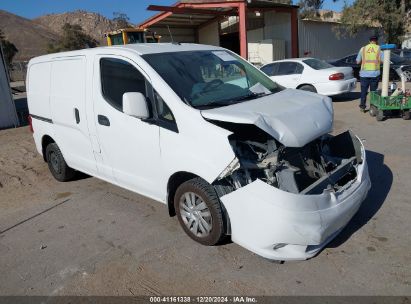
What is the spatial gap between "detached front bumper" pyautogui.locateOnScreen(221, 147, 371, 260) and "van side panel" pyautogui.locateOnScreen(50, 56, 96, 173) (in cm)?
241

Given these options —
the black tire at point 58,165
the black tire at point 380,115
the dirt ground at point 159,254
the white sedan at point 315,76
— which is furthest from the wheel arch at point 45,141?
the white sedan at point 315,76

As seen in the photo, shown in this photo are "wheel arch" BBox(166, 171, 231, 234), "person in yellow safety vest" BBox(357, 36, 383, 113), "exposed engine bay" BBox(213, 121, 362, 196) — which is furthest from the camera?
"person in yellow safety vest" BBox(357, 36, 383, 113)

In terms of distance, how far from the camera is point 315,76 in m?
11.1

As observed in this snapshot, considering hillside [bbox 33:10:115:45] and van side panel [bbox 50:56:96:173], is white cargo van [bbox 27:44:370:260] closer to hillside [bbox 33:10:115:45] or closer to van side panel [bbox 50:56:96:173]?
van side panel [bbox 50:56:96:173]

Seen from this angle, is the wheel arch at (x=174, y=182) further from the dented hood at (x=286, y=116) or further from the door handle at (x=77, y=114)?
the door handle at (x=77, y=114)

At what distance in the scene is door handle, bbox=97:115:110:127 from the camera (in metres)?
4.25

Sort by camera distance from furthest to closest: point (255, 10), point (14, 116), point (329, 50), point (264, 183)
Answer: point (329, 50)
point (255, 10)
point (14, 116)
point (264, 183)

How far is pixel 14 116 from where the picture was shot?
1175 centimetres

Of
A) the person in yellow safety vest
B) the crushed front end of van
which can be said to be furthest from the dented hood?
the person in yellow safety vest

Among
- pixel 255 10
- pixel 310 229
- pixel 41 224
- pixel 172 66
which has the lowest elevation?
pixel 41 224

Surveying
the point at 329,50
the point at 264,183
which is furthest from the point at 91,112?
the point at 329,50

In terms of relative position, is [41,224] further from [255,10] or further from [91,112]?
[255,10]

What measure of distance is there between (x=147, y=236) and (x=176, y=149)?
1.10 metres

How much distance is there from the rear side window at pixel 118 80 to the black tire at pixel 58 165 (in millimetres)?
1847
